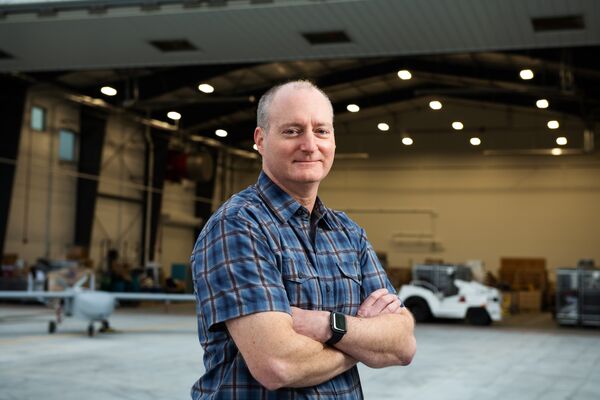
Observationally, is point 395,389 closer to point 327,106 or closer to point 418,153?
point 327,106

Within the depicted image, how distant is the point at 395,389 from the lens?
9.06 m

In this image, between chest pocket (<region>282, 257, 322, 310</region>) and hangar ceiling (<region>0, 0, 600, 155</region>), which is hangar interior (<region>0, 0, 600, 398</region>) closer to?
hangar ceiling (<region>0, 0, 600, 155</region>)

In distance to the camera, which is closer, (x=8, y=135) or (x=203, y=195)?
(x=8, y=135)

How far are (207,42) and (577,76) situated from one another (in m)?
15.8

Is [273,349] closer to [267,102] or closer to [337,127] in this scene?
[267,102]

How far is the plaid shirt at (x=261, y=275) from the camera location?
6.43ft

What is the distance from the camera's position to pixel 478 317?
782 inches

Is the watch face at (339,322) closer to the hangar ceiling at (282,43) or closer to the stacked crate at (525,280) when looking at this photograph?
the hangar ceiling at (282,43)

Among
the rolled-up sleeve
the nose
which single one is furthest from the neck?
the rolled-up sleeve

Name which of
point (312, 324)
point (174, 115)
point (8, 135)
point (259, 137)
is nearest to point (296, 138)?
point (259, 137)

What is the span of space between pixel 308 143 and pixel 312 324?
1.72ft

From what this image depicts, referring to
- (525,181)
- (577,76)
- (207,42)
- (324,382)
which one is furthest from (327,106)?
(525,181)

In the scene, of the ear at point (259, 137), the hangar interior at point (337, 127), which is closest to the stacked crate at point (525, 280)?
the hangar interior at point (337, 127)

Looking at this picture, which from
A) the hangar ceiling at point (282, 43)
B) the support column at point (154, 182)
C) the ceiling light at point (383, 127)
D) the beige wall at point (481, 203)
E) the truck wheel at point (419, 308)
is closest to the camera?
the hangar ceiling at point (282, 43)
